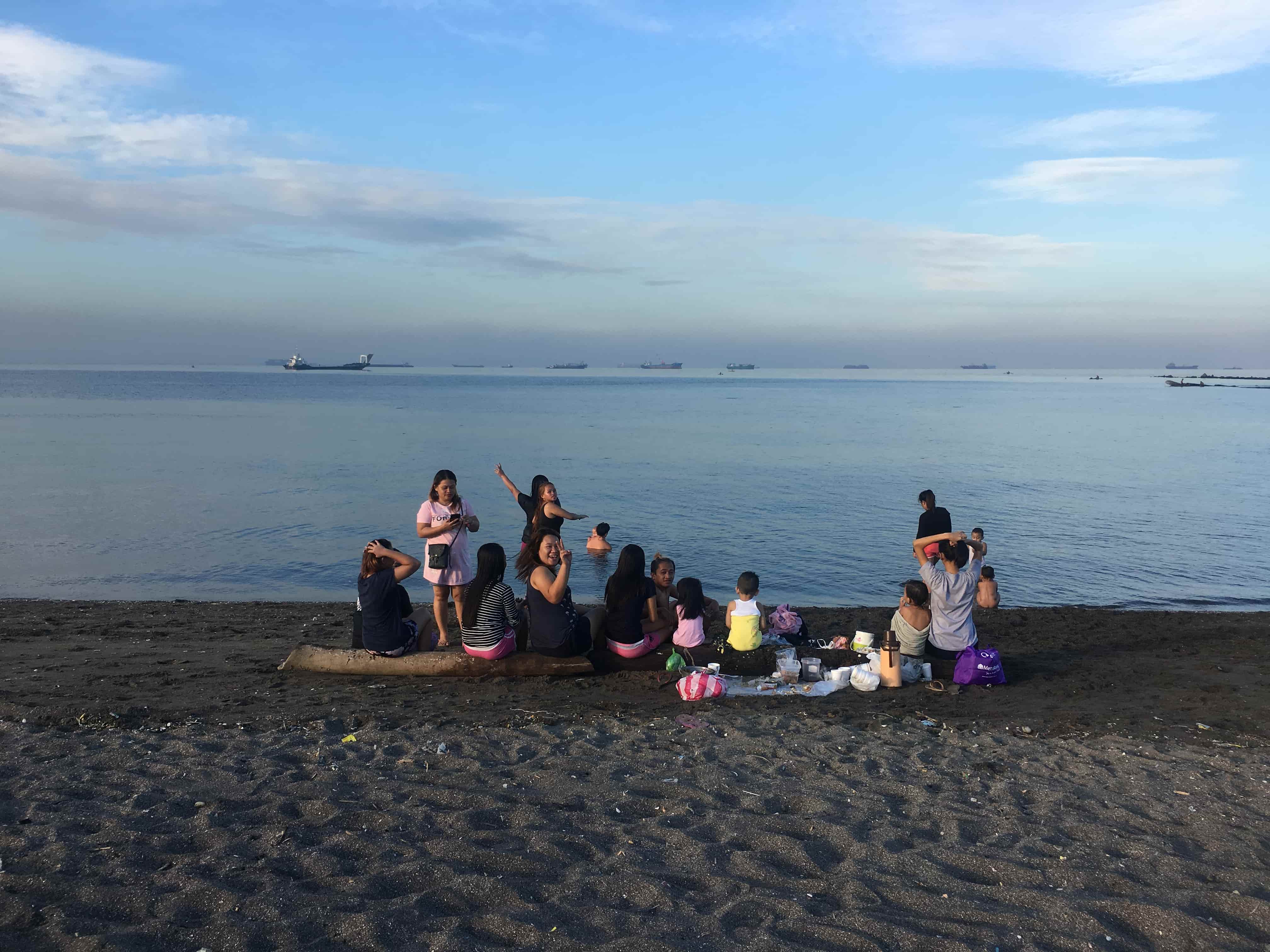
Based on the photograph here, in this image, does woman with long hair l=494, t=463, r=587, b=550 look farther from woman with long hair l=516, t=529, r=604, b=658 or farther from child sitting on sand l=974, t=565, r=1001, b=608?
child sitting on sand l=974, t=565, r=1001, b=608

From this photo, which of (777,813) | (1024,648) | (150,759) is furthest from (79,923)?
(1024,648)

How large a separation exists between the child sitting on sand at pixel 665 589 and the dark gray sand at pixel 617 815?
913mm

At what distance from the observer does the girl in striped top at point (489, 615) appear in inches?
319

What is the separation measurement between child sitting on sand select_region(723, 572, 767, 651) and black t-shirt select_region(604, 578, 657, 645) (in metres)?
1.04

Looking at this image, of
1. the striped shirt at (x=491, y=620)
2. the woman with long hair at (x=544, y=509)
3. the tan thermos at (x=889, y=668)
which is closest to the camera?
the striped shirt at (x=491, y=620)

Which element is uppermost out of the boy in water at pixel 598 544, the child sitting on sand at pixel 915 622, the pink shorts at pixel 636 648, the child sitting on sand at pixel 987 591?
the child sitting on sand at pixel 915 622

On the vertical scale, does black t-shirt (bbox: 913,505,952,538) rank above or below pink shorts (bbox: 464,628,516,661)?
above

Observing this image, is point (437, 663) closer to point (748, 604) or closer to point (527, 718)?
A: point (527, 718)

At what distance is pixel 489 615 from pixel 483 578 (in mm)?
469

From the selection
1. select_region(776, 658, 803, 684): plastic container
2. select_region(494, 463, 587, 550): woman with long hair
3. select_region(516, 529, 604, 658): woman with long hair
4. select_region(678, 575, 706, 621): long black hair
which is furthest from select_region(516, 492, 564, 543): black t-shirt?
select_region(776, 658, 803, 684): plastic container

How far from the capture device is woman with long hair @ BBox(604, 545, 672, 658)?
8.54m

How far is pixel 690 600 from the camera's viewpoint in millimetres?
8852

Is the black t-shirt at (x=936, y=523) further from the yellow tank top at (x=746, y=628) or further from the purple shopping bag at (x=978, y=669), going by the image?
the yellow tank top at (x=746, y=628)

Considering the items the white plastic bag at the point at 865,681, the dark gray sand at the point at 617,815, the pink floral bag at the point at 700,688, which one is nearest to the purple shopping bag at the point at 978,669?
the dark gray sand at the point at 617,815
